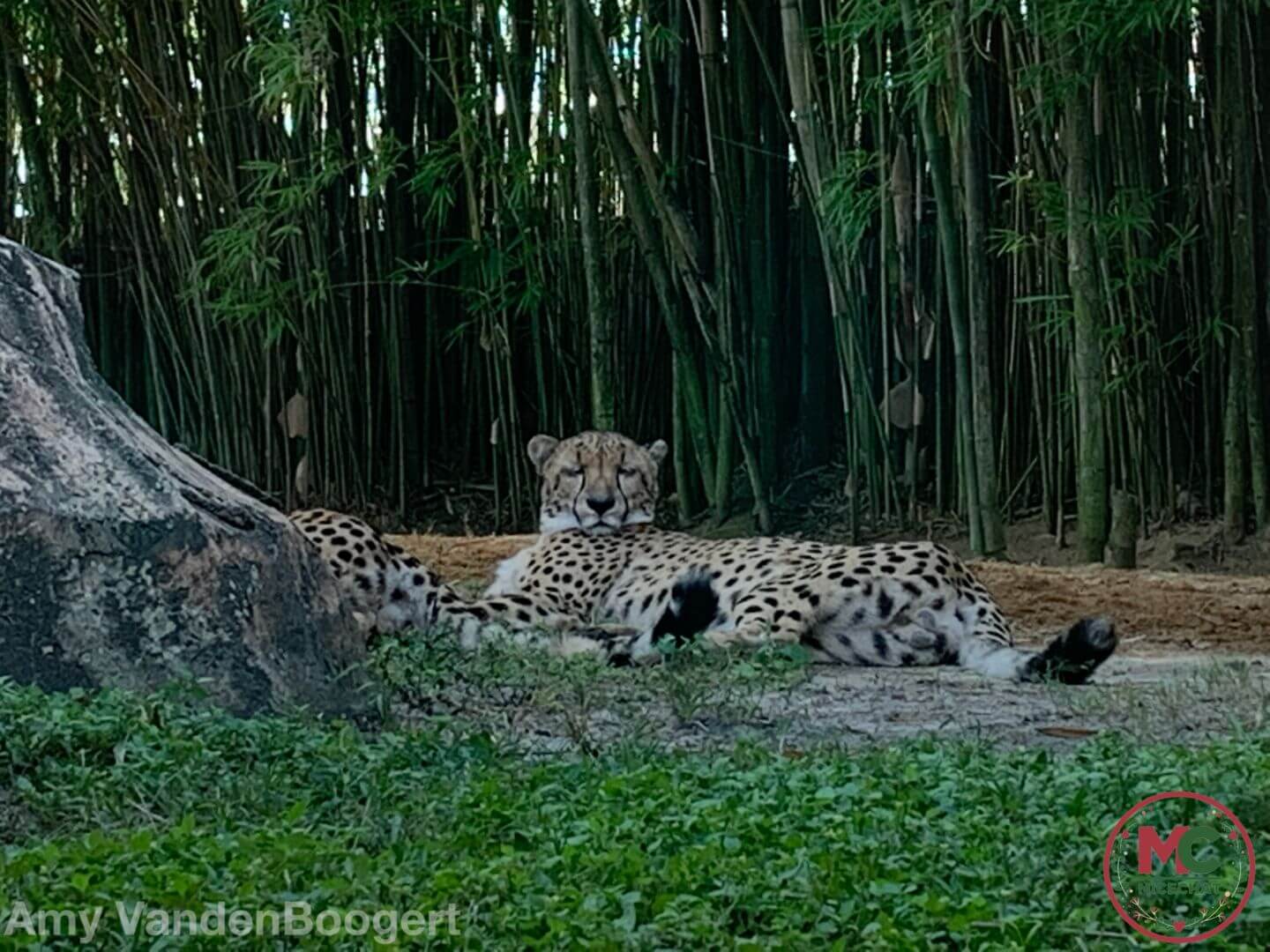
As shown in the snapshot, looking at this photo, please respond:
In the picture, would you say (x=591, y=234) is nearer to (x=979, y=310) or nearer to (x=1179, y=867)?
(x=979, y=310)

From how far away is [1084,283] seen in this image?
7211mm

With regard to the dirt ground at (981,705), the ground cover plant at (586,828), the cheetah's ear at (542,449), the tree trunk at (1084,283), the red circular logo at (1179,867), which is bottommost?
the dirt ground at (981,705)

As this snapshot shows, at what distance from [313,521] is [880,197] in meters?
3.05

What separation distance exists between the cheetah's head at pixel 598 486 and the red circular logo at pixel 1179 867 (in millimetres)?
3875

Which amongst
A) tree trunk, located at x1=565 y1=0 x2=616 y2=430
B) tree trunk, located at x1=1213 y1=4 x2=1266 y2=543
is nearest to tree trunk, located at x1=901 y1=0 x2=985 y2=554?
tree trunk, located at x1=1213 y1=4 x2=1266 y2=543

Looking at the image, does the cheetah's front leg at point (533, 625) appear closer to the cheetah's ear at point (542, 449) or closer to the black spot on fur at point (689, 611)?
the black spot on fur at point (689, 611)

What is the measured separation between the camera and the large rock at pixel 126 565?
3.72 m

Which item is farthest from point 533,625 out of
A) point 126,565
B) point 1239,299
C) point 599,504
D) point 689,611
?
point 1239,299

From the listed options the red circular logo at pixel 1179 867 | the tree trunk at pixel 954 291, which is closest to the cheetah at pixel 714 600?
the tree trunk at pixel 954 291

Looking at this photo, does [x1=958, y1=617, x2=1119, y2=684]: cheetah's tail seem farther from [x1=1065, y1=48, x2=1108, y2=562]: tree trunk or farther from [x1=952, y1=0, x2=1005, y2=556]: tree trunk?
[x1=952, y1=0, x2=1005, y2=556]: tree trunk

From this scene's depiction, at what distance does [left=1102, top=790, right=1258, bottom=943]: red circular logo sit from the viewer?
7.90 feet

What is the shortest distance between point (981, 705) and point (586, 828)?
1.94 meters

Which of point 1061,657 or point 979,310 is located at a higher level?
point 979,310

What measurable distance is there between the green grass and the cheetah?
169 cm
